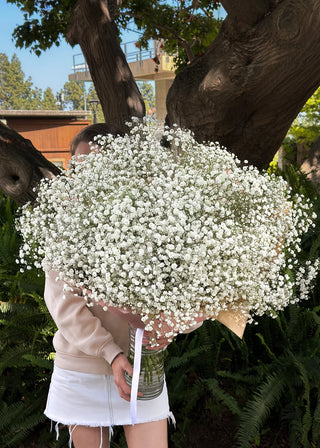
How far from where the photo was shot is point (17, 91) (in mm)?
140625

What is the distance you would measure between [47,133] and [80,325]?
23.2 metres

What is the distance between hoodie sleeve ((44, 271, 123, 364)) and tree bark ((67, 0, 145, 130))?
11.7ft

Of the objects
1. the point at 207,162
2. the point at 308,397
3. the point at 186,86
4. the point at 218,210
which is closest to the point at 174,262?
the point at 218,210

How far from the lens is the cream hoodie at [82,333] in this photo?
6.00ft

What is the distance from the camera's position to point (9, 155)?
4297 millimetres

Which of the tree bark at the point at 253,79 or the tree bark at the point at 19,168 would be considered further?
the tree bark at the point at 19,168

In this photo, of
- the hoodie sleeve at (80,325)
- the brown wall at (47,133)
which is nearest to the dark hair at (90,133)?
the hoodie sleeve at (80,325)

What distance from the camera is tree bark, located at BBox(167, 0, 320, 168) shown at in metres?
2.87

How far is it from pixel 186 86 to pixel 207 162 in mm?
1808

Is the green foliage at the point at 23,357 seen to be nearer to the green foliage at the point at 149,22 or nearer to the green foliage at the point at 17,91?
the green foliage at the point at 149,22

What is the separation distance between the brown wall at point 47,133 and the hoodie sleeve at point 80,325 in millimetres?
22108

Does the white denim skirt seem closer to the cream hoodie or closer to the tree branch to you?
the cream hoodie

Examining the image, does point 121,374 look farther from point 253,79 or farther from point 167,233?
point 253,79

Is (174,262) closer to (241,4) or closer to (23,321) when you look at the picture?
(241,4)
